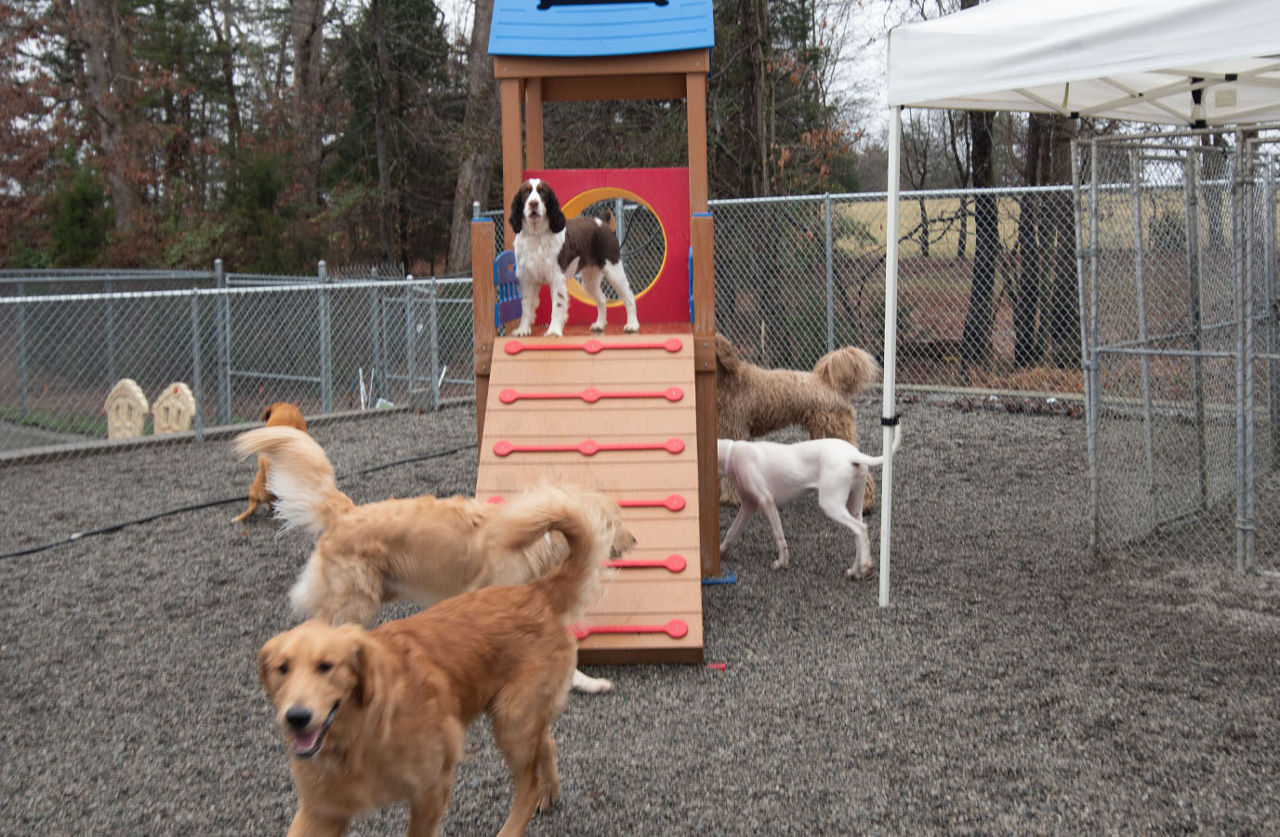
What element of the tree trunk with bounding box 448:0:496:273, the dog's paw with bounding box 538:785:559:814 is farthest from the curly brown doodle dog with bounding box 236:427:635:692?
the tree trunk with bounding box 448:0:496:273

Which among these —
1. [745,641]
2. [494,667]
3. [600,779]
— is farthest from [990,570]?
[494,667]

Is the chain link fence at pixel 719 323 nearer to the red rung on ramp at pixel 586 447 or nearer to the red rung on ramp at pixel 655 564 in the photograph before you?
the red rung on ramp at pixel 586 447

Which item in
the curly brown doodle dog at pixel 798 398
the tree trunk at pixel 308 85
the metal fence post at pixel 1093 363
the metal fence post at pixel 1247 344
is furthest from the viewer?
the tree trunk at pixel 308 85

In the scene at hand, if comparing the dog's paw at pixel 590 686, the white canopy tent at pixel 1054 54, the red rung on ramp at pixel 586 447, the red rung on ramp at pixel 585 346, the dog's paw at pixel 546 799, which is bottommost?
the dog's paw at pixel 546 799

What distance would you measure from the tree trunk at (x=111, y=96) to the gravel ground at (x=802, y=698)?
56.6 ft

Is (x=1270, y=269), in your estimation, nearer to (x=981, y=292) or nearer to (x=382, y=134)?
(x=981, y=292)

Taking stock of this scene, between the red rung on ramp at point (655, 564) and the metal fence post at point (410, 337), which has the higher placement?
the metal fence post at point (410, 337)

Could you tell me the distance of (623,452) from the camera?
5.40 m

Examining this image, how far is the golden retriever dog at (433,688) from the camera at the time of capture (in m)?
2.47

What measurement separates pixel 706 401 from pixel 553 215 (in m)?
1.50

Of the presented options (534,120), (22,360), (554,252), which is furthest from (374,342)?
(554,252)

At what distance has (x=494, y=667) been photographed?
307cm

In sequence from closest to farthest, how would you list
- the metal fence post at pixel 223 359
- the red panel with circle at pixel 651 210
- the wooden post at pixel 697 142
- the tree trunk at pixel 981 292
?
the wooden post at pixel 697 142 → the red panel with circle at pixel 651 210 → the metal fence post at pixel 223 359 → the tree trunk at pixel 981 292

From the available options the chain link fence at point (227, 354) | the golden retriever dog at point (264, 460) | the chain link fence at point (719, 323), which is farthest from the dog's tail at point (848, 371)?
the chain link fence at point (227, 354)
